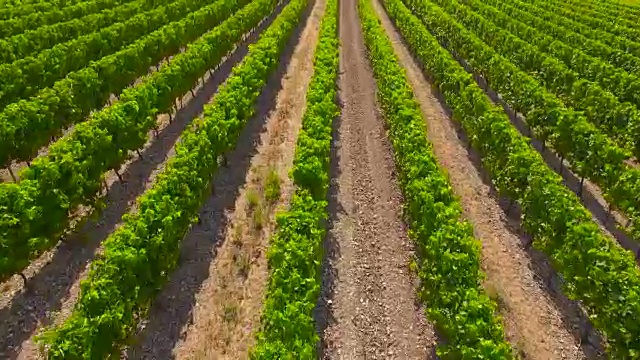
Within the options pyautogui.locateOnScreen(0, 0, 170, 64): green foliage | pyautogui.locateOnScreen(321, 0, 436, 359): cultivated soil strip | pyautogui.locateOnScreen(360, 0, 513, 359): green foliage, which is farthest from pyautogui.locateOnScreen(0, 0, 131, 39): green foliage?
pyautogui.locateOnScreen(360, 0, 513, 359): green foliage

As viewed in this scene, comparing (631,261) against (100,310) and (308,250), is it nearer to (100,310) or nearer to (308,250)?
(308,250)

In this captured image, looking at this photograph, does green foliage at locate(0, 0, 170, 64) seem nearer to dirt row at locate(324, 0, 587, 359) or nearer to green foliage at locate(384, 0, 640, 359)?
dirt row at locate(324, 0, 587, 359)

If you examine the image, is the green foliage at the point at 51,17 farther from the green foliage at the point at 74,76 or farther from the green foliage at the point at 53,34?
the green foliage at the point at 74,76

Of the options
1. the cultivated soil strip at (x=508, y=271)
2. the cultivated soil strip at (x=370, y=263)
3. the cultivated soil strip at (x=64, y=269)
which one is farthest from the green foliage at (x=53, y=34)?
the cultivated soil strip at (x=508, y=271)

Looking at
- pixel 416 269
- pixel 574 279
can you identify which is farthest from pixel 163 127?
pixel 574 279

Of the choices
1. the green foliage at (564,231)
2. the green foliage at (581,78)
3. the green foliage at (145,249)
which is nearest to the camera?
the green foliage at (145,249)

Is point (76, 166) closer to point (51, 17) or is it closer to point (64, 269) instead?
point (64, 269)
